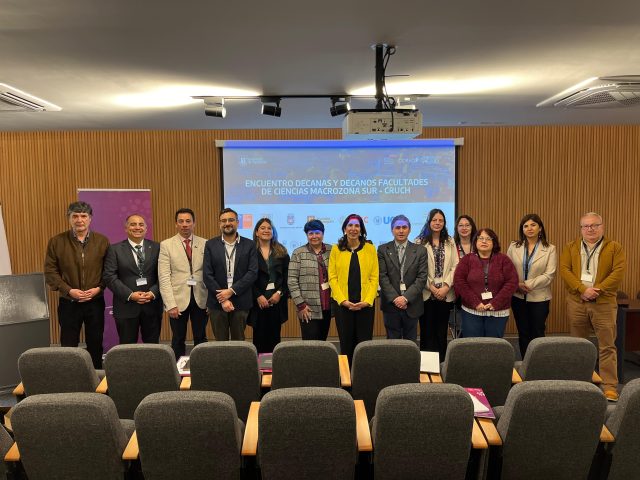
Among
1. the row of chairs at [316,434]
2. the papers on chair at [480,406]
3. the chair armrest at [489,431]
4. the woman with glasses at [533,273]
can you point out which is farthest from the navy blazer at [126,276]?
the woman with glasses at [533,273]

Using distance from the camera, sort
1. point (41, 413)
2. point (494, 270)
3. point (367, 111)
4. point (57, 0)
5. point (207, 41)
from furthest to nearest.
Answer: point (494, 270), point (367, 111), point (207, 41), point (57, 0), point (41, 413)

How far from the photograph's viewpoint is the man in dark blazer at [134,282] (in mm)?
4801

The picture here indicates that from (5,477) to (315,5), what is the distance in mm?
2614

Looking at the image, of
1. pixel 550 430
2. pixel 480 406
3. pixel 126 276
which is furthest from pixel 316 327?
pixel 550 430

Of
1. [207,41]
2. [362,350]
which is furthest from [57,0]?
[362,350]

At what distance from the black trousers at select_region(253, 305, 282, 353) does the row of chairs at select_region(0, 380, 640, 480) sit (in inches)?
102

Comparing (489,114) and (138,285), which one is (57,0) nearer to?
(138,285)

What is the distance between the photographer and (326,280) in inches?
193

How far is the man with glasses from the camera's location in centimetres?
475

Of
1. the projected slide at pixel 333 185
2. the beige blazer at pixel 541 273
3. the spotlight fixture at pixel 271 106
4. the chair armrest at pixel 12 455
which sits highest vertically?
the spotlight fixture at pixel 271 106

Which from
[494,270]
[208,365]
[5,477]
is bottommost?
[5,477]

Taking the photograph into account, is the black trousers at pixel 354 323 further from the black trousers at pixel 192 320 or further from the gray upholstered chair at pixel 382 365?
the gray upholstered chair at pixel 382 365

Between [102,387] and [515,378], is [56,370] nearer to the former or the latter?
[102,387]

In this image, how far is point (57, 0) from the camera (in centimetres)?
235
